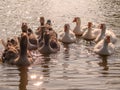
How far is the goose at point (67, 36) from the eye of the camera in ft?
60.9

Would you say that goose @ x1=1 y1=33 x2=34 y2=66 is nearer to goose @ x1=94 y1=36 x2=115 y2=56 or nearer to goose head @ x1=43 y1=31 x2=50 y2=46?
goose head @ x1=43 y1=31 x2=50 y2=46

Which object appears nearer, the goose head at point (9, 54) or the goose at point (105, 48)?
the goose head at point (9, 54)

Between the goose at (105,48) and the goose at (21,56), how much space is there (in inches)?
126

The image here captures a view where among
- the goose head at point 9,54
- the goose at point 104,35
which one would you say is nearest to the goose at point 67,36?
the goose at point 104,35

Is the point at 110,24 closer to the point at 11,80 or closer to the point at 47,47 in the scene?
the point at 47,47

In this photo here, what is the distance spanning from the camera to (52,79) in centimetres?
1344

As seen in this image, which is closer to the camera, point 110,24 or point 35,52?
point 35,52

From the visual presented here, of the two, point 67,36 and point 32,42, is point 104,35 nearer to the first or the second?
point 67,36

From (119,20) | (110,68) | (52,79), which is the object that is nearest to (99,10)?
(119,20)

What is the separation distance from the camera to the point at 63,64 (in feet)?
49.6

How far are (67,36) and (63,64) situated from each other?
3.77 m

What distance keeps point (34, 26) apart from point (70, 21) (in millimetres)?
2544

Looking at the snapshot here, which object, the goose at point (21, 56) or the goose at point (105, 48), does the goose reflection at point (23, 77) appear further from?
the goose at point (105, 48)

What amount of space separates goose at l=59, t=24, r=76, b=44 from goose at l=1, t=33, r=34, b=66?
11.4 ft
